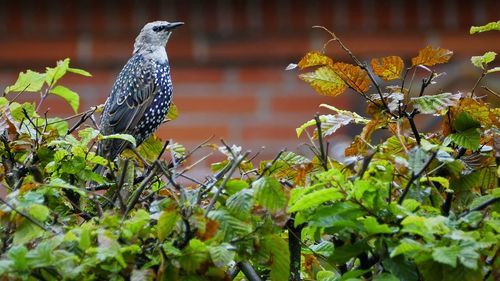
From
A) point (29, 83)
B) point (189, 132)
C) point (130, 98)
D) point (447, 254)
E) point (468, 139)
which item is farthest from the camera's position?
point (189, 132)

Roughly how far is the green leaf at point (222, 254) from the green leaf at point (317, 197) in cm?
12

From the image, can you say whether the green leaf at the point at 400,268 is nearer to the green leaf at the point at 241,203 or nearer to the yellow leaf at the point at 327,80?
the green leaf at the point at 241,203

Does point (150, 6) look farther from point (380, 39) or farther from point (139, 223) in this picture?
point (139, 223)

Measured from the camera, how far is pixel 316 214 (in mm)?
1716

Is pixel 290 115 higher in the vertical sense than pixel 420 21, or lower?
lower

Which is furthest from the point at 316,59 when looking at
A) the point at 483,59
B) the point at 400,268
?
the point at 400,268

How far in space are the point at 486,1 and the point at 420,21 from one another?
12.9 inches

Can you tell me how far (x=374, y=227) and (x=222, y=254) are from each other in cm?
22

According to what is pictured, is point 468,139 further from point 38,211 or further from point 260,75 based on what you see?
point 260,75

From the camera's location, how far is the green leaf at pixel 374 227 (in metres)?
1.64

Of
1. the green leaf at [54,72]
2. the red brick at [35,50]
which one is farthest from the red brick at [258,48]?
the green leaf at [54,72]

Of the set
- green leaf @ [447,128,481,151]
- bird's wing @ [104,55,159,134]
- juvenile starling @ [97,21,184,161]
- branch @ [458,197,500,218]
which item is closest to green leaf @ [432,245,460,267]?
branch @ [458,197,500,218]

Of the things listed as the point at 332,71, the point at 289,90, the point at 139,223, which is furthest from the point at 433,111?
the point at 289,90

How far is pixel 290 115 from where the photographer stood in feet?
18.5
